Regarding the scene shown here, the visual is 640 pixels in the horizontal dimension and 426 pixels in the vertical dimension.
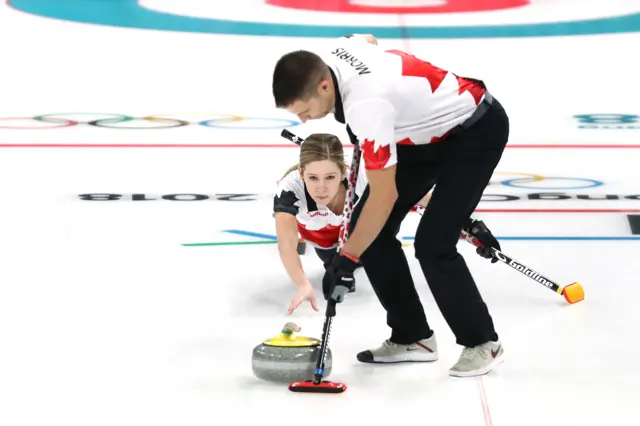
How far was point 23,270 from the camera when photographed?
187 inches

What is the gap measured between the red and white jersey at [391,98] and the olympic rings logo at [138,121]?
4534 mm

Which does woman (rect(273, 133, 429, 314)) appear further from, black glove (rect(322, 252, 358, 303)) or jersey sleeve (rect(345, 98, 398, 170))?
jersey sleeve (rect(345, 98, 398, 170))

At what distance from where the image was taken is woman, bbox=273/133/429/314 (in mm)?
3920

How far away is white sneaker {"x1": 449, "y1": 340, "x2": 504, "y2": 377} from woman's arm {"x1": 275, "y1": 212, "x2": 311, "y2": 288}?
0.64m

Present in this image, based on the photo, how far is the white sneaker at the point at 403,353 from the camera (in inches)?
150

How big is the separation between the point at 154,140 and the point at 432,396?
4489 millimetres

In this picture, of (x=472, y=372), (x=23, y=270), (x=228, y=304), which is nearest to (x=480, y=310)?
(x=472, y=372)

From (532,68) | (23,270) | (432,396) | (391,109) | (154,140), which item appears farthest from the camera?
(532,68)

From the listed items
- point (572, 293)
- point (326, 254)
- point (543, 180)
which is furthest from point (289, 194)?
point (543, 180)

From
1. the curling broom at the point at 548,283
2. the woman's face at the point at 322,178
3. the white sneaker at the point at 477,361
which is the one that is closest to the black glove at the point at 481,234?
the curling broom at the point at 548,283

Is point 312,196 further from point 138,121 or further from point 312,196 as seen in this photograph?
point 138,121

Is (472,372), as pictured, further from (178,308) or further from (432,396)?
(178,308)

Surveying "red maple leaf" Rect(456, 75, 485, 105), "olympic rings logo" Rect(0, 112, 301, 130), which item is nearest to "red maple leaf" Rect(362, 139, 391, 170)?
"red maple leaf" Rect(456, 75, 485, 105)

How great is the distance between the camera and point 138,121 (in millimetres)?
8133
